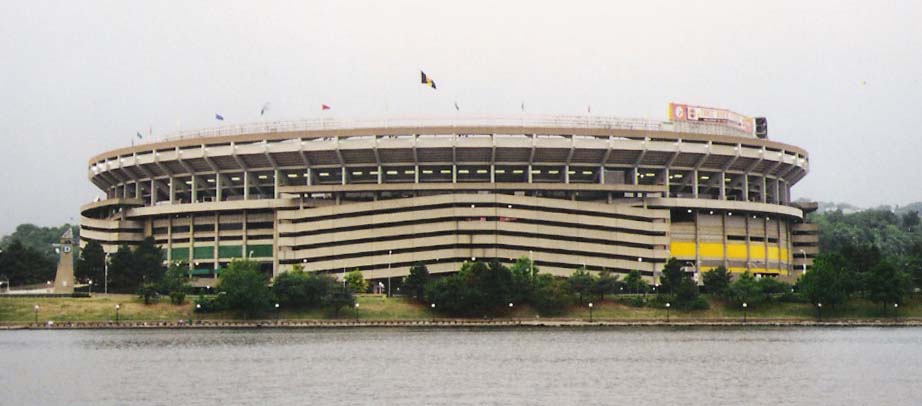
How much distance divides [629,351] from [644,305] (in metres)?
54.4

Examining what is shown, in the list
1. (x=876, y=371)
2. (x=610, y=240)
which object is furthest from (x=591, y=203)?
(x=876, y=371)

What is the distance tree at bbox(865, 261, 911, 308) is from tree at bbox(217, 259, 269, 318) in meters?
71.5

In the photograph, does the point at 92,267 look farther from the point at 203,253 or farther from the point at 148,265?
the point at 203,253

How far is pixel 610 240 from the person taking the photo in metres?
169

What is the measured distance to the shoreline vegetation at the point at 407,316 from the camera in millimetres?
134500

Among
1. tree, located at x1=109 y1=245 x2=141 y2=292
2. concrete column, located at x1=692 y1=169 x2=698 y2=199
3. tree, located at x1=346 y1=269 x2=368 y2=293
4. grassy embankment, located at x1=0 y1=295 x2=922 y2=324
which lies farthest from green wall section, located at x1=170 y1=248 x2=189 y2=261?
concrete column, located at x1=692 y1=169 x2=698 y2=199

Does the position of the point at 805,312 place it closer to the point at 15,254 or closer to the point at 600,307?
the point at 600,307

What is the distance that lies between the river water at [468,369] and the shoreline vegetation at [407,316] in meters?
21.6

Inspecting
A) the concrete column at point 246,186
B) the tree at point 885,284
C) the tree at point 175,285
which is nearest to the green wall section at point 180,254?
the concrete column at point 246,186

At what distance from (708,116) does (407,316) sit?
2612 inches

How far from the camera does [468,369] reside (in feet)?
239

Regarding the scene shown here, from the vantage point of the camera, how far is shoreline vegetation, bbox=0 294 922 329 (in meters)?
134

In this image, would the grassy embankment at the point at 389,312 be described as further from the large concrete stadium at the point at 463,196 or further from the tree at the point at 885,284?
the large concrete stadium at the point at 463,196

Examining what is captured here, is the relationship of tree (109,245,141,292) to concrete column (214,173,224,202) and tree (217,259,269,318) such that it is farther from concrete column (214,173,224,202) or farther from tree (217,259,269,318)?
tree (217,259,269,318)
